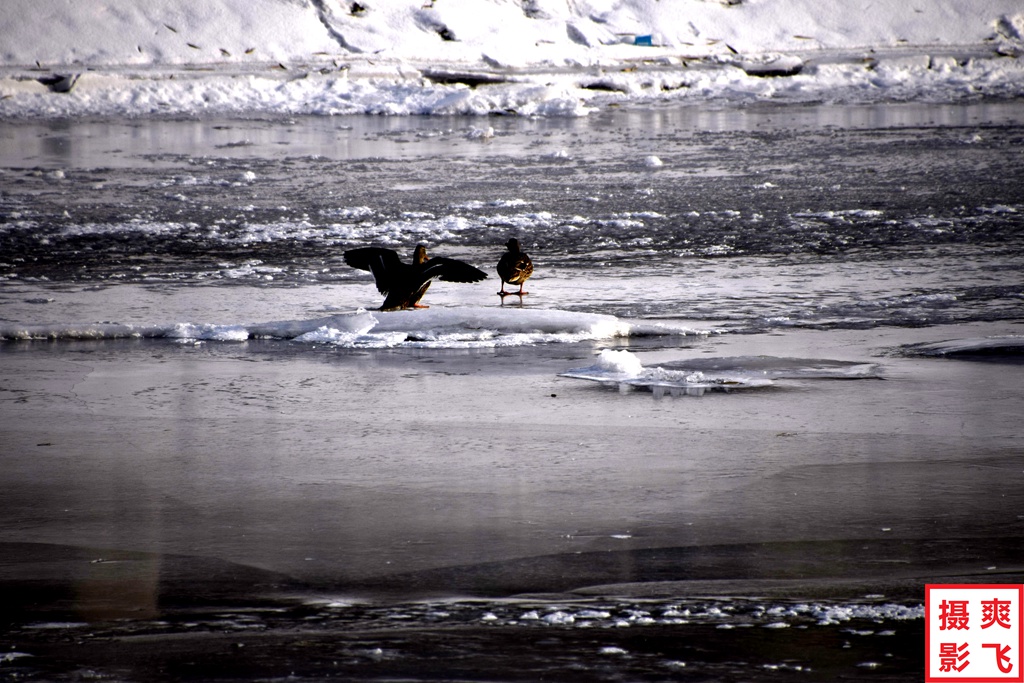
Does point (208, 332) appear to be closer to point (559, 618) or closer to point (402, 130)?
point (559, 618)

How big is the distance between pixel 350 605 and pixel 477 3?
3866cm

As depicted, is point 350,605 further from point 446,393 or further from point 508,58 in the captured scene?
point 508,58

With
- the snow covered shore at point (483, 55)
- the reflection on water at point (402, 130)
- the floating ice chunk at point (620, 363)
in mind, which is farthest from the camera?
the snow covered shore at point (483, 55)

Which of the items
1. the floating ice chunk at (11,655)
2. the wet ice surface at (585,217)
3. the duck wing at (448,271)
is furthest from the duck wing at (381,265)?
the floating ice chunk at (11,655)

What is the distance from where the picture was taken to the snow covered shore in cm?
2586

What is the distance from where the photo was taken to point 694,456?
15.3ft

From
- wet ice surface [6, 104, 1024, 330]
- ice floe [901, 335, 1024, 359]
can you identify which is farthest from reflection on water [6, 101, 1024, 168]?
ice floe [901, 335, 1024, 359]

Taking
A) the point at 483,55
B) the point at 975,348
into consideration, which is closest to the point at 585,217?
the point at 975,348

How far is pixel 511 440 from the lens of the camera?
193 inches

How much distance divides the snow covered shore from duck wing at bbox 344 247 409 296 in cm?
1539

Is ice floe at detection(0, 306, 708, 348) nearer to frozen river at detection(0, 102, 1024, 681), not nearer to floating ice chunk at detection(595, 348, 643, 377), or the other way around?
frozen river at detection(0, 102, 1024, 681)

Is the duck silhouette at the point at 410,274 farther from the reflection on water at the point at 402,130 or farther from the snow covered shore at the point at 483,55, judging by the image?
the snow covered shore at the point at 483,55

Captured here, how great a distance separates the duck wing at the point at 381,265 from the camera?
295 inches

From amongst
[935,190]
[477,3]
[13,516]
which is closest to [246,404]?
[13,516]
